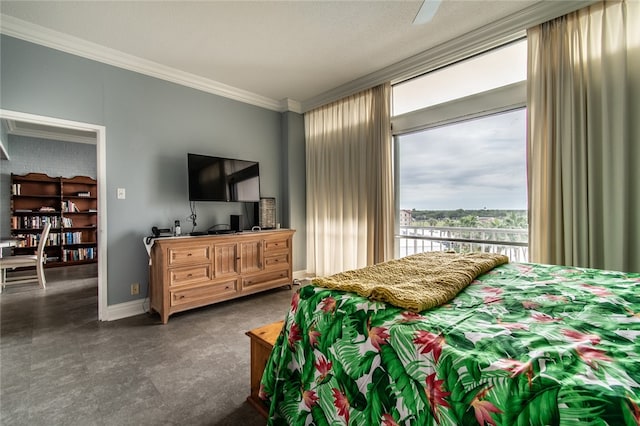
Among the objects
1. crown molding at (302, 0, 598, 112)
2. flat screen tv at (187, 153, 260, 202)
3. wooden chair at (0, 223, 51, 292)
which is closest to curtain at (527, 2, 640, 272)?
crown molding at (302, 0, 598, 112)

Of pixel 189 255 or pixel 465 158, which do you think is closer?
pixel 189 255

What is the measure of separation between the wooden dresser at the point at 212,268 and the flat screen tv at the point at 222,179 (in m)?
0.58

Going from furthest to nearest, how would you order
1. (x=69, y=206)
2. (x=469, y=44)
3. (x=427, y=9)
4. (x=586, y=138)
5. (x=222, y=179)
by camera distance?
(x=69, y=206)
(x=222, y=179)
(x=469, y=44)
(x=586, y=138)
(x=427, y=9)

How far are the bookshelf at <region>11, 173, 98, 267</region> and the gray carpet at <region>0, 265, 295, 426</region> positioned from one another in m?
3.06

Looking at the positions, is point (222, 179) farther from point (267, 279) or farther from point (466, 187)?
point (466, 187)

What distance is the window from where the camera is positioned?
2871 mm

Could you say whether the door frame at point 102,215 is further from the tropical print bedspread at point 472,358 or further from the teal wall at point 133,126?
the tropical print bedspread at point 472,358

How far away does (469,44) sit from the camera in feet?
9.48

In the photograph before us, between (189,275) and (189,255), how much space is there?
0.70 feet

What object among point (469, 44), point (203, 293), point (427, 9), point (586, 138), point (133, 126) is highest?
point (469, 44)

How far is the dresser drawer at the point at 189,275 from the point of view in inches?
119

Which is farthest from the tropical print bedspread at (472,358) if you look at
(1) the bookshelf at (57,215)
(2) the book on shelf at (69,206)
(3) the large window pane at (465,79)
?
Answer: (2) the book on shelf at (69,206)

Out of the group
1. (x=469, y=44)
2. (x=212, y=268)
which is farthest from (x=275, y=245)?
(x=469, y=44)

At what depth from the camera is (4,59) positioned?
2.60m
